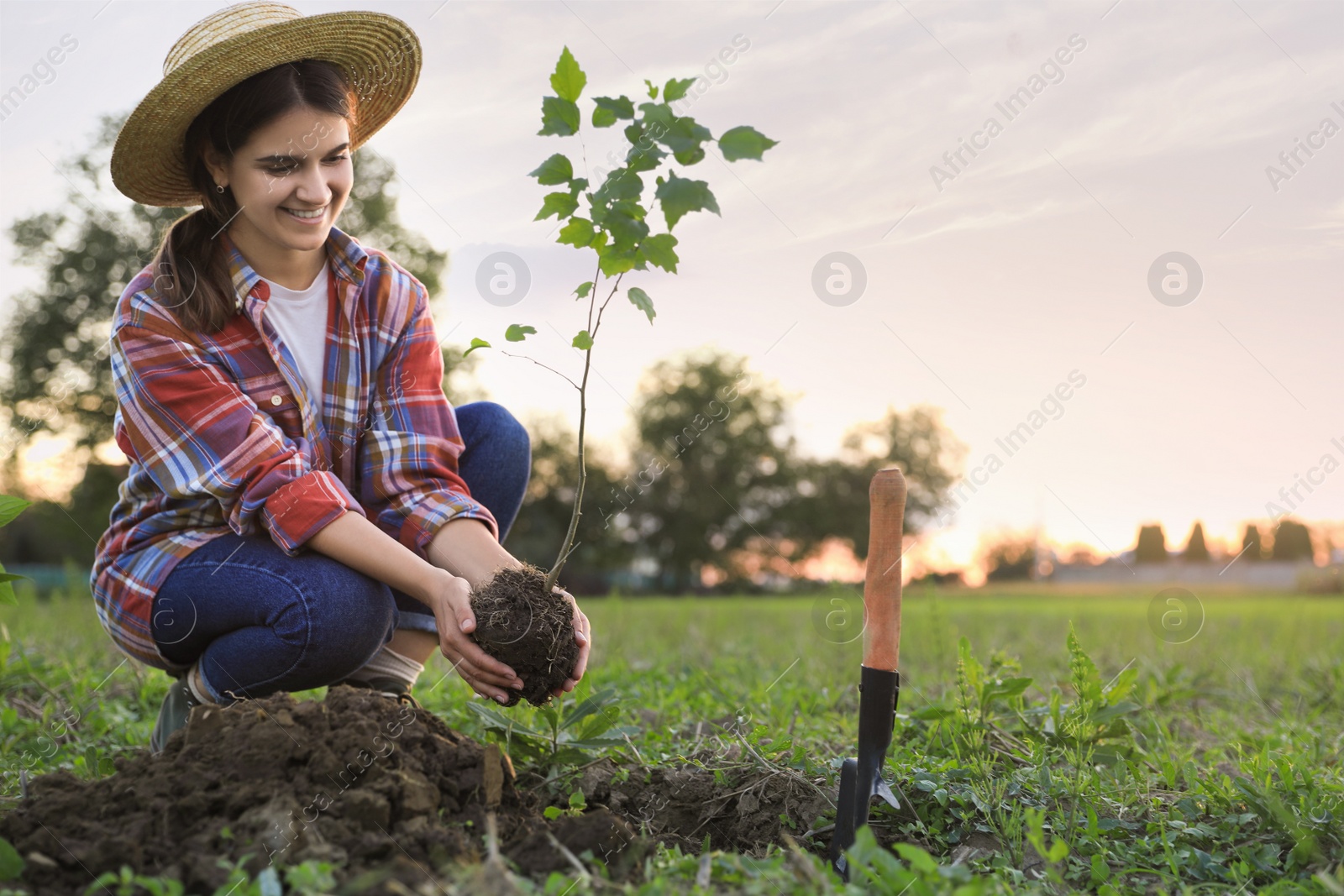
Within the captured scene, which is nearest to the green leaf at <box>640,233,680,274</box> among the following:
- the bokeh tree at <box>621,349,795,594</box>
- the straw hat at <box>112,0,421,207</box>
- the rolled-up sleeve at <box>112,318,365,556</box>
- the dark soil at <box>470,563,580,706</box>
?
the dark soil at <box>470,563,580,706</box>

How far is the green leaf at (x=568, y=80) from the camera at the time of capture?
1991 millimetres

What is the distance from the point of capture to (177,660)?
2729mm

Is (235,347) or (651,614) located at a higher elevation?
(235,347)

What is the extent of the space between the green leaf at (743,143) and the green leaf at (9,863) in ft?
6.05

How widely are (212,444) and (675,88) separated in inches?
61.1

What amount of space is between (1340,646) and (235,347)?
7.03 meters

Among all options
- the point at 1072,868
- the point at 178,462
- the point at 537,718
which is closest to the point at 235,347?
the point at 178,462

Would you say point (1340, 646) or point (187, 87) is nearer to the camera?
point (187, 87)

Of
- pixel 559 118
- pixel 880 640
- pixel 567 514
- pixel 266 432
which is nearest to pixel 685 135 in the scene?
pixel 559 118

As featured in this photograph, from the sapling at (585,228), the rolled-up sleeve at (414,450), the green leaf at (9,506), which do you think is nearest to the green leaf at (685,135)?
the sapling at (585,228)

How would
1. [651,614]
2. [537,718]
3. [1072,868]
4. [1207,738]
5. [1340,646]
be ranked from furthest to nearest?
1. [651,614]
2. [1340,646]
3. [1207,738]
4. [537,718]
5. [1072,868]

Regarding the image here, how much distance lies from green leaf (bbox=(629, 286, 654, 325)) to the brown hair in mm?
1240

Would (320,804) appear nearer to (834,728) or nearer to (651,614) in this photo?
(834,728)

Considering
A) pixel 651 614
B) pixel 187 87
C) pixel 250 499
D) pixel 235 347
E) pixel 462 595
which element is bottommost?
pixel 651 614
